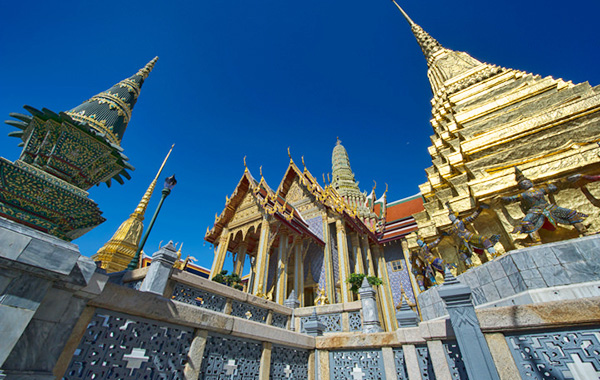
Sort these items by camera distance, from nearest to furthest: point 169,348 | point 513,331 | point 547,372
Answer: point 547,372 < point 513,331 < point 169,348

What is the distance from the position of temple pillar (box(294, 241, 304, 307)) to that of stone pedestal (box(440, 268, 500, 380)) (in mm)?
9063

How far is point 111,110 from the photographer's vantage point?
16.9ft

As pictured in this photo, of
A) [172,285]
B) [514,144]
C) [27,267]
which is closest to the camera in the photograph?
[27,267]

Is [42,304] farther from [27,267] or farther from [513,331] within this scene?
[513,331]

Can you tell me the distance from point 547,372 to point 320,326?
3509mm

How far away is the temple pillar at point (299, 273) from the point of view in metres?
11.0

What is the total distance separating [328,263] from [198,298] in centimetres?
728

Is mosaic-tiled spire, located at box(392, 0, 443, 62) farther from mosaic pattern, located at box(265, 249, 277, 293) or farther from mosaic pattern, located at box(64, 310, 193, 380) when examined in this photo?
mosaic pattern, located at box(64, 310, 193, 380)

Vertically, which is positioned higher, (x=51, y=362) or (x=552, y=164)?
(x=552, y=164)

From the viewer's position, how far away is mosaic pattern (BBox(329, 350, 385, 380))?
3.90 m

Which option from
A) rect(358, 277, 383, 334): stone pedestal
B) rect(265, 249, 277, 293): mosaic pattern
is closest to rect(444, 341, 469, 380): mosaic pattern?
rect(358, 277, 383, 334): stone pedestal

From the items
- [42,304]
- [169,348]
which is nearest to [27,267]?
[42,304]

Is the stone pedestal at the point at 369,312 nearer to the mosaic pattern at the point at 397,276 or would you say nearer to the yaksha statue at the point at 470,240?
the yaksha statue at the point at 470,240

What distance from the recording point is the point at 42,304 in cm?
163
